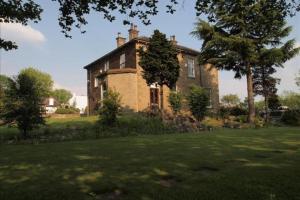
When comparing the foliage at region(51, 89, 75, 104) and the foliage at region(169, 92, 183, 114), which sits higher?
the foliage at region(51, 89, 75, 104)

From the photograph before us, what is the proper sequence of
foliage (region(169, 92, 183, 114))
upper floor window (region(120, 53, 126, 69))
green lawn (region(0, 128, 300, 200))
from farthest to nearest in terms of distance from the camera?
1. upper floor window (region(120, 53, 126, 69))
2. foliage (region(169, 92, 183, 114))
3. green lawn (region(0, 128, 300, 200))

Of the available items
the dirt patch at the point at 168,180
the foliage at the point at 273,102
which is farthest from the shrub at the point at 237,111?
the dirt patch at the point at 168,180

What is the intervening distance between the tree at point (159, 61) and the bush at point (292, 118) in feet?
41.4

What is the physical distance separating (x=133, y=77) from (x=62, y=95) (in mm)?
95104

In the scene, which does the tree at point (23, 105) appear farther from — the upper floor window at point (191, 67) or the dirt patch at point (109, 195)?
the upper floor window at point (191, 67)

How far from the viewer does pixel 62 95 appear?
400ft

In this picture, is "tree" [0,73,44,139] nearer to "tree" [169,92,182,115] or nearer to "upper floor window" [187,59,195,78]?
"tree" [169,92,182,115]

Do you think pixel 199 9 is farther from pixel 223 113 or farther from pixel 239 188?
pixel 223 113

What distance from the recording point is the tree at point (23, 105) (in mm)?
16453

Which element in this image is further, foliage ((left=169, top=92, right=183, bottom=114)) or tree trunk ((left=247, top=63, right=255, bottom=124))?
tree trunk ((left=247, top=63, right=255, bottom=124))

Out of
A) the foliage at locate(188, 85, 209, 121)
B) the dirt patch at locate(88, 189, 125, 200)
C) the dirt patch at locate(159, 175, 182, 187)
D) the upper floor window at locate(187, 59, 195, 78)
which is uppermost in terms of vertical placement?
the upper floor window at locate(187, 59, 195, 78)

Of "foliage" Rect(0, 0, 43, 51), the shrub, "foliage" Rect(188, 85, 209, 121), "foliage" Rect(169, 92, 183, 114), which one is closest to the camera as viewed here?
"foliage" Rect(0, 0, 43, 51)

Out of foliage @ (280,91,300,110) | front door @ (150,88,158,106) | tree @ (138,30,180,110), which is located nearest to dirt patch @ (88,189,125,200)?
tree @ (138,30,180,110)

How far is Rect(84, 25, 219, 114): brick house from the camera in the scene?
107ft
